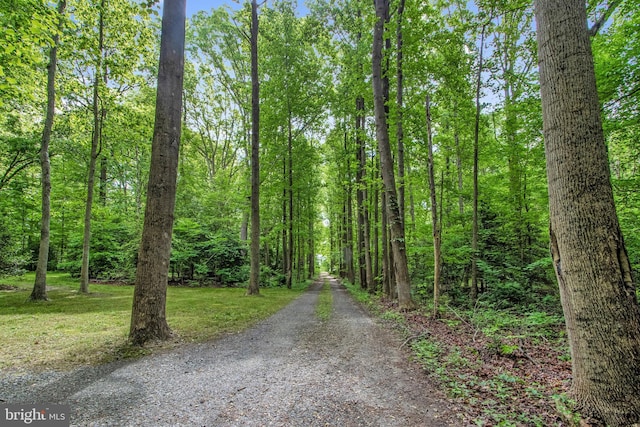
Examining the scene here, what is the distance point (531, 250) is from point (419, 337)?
663 centimetres

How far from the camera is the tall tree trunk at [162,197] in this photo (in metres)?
4.81

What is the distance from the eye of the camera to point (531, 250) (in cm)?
941

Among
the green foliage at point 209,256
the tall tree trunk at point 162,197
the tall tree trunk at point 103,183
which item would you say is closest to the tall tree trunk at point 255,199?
the green foliage at point 209,256

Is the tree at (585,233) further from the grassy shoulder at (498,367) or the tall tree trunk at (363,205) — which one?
the tall tree trunk at (363,205)

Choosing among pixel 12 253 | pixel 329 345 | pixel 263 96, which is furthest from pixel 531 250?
pixel 12 253

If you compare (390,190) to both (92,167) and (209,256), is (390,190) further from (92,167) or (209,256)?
(209,256)

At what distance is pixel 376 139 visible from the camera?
460 inches

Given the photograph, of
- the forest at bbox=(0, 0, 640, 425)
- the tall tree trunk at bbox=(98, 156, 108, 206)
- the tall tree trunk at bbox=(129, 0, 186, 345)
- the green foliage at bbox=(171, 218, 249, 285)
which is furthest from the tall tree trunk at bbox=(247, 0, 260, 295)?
the tall tree trunk at bbox=(98, 156, 108, 206)

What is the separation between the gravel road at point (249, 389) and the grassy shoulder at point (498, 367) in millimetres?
296

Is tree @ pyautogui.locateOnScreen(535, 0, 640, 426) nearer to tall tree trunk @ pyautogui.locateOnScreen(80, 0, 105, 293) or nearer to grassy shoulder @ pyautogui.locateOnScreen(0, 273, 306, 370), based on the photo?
grassy shoulder @ pyautogui.locateOnScreen(0, 273, 306, 370)

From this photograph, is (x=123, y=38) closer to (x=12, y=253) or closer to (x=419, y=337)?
(x=12, y=253)

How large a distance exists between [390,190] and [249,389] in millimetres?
6857

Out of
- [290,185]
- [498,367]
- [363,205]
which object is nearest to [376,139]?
[363,205]

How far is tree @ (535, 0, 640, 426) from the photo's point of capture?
220 centimetres
